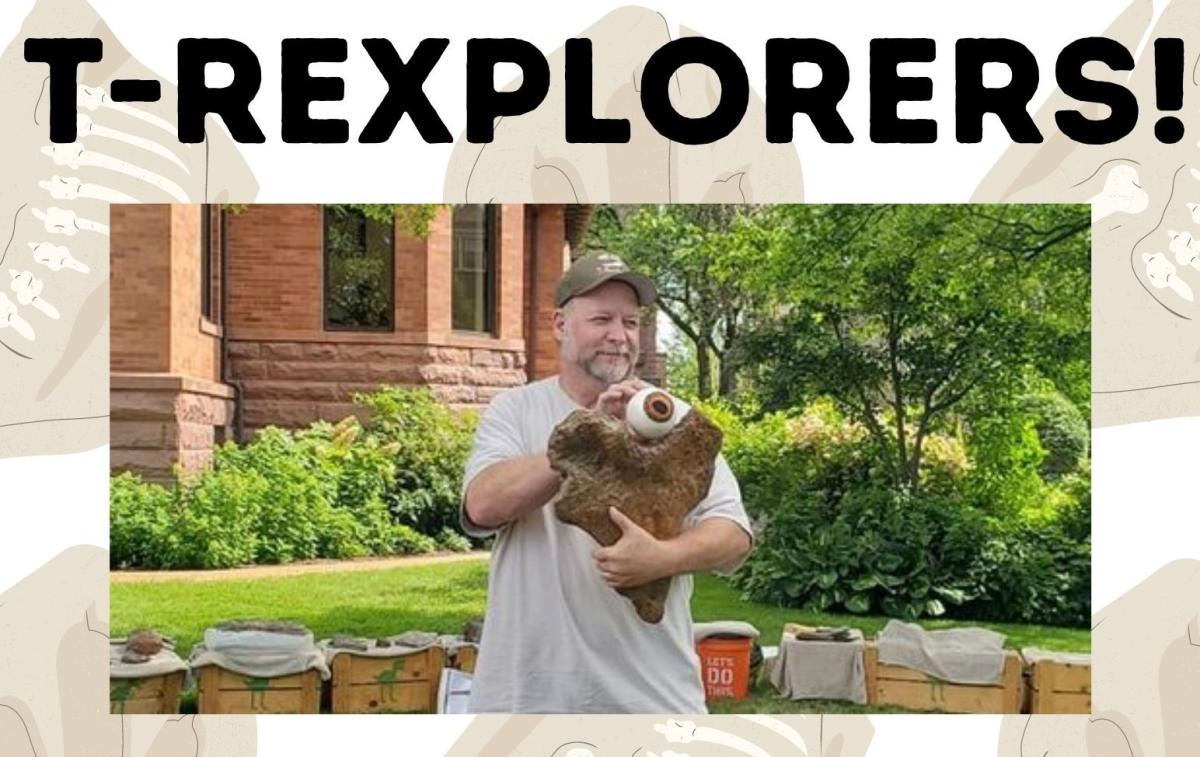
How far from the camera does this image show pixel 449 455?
6523 mm

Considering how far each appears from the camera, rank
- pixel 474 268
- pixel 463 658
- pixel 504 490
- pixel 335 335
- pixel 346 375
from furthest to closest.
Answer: pixel 474 268
pixel 335 335
pixel 346 375
pixel 463 658
pixel 504 490

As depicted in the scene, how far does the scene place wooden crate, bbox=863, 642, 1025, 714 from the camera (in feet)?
21.2

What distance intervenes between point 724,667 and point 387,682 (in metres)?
1.43

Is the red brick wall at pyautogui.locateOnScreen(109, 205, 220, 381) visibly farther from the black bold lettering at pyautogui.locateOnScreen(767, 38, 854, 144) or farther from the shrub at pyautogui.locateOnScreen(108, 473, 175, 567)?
the black bold lettering at pyautogui.locateOnScreen(767, 38, 854, 144)

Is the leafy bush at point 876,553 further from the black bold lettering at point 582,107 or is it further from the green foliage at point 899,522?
the black bold lettering at point 582,107

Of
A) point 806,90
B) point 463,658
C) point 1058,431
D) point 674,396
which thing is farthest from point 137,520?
point 1058,431

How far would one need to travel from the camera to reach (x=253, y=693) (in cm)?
612

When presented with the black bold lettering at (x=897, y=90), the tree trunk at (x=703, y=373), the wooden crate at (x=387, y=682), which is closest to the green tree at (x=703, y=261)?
the tree trunk at (x=703, y=373)

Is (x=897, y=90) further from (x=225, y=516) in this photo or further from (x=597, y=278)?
(x=225, y=516)

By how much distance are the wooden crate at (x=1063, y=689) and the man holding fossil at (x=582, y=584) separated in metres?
2.08

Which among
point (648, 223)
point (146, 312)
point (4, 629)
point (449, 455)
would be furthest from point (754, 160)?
point (4, 629)

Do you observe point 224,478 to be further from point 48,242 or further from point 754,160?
point 754,160

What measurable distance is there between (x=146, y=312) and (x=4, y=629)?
1.60m

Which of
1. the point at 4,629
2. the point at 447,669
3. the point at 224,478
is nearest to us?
the point at 4,629
